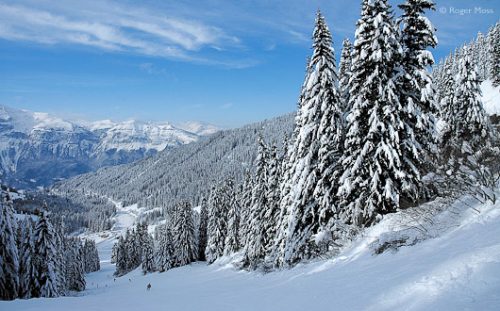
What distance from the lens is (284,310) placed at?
741 centimetres

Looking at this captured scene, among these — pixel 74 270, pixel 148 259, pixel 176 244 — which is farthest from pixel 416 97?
Result: pixel 74 270

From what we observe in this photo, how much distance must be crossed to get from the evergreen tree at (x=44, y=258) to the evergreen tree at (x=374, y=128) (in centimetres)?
3022

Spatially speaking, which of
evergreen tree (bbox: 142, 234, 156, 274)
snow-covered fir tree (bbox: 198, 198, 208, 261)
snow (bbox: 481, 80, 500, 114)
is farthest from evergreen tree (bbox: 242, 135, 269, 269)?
evergreen tree (bbox: 142, 234, 156, 274)

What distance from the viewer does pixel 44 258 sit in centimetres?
3356

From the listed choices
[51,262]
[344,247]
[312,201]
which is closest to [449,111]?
[312,201]

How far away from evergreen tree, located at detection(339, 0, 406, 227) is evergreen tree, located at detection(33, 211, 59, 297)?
99.2 ft

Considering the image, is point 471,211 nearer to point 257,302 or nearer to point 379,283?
point 379,283

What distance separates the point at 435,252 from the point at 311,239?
13.1 metres

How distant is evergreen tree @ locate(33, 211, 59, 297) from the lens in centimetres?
3319

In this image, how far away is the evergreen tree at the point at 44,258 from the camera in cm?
3319

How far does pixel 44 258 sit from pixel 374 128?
33590 millimetres

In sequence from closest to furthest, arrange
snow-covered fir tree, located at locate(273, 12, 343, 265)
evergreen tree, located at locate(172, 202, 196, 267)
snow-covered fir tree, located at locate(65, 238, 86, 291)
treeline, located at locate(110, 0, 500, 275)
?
treeline, located at locate(110, 0, 500, 275) < snow-covered fir tree, located at locate(273, 12, 343, 265) < evergreen tree, located at locate(172, 202, 196, 267) < snow-covered fir tree, located at locate(65, 238, 86, 291)

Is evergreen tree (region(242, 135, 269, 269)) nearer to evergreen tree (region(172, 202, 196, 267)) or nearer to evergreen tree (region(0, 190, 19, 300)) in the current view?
evergreen tree (region(0, 190, 19, 300))

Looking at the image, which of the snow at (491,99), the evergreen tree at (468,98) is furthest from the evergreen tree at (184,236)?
the snow at (491,99)
